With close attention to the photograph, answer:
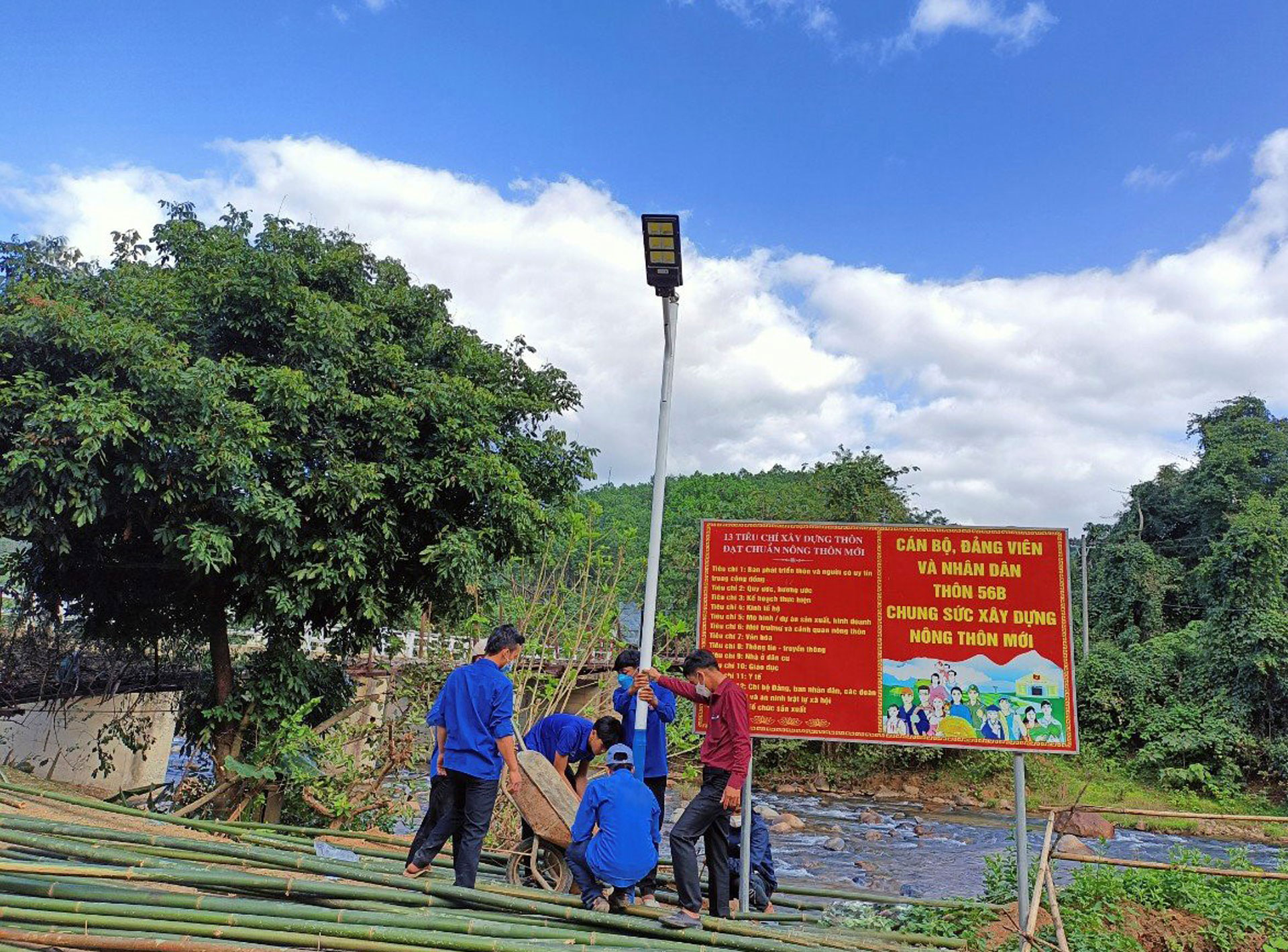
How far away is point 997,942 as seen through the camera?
5.35 metres

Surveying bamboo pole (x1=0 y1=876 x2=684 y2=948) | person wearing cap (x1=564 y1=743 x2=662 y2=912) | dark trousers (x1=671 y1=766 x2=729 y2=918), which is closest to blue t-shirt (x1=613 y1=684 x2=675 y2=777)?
dark trousers (x1=671 y1=766 x2=729 y2=918)

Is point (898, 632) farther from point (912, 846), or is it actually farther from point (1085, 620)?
point (1085, 620)

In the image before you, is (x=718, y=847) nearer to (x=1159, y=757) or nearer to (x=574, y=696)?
(x=574, y=696)

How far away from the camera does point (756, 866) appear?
19.1ft

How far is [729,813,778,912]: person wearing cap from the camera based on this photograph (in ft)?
18.5

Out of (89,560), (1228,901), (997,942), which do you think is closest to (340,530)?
(89,560)

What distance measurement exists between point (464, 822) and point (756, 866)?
7.00 ft

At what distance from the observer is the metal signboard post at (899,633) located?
567 cm

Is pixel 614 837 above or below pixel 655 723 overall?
below

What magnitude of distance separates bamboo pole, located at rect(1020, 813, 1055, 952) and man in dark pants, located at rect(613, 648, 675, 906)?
2.17 metres

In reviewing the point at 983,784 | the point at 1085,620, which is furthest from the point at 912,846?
the point at 1085,620

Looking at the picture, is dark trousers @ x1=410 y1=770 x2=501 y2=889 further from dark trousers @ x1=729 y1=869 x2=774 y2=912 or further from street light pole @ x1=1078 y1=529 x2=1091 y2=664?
street light pole @ x1=1078 y1=529 x2=1091 y2=664

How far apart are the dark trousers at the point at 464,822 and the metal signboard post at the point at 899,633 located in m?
1.64

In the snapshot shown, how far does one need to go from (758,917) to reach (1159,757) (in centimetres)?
2175
